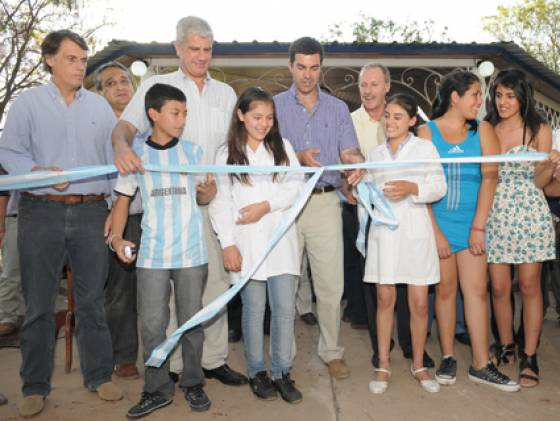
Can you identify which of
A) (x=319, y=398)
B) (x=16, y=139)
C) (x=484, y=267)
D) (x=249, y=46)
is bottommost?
(x=319, y=398)

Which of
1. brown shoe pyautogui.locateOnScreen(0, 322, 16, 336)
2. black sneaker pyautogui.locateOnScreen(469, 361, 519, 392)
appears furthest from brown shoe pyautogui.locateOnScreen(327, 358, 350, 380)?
brown shoe pyautogui.locateOnScreen(0, 322, 16, 336)

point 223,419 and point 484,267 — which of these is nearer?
point 223,419

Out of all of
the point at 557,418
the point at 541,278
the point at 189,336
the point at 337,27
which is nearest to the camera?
the point at 557,418

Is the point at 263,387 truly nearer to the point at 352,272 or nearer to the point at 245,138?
the point at 245,138

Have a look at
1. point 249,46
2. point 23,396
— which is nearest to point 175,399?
point 23,396

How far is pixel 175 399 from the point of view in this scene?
3467 mm

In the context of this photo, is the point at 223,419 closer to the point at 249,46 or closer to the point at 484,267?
the point at 484,267

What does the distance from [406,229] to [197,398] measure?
155 centimetres

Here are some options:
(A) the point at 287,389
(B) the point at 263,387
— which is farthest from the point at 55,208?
(A) the point at 287,389

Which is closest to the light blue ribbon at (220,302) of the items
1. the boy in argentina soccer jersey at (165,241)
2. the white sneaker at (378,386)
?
the boy in argentina soccer jersey at (165,241)

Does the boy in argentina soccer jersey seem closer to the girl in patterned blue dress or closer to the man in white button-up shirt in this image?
the man in white button-up shirt

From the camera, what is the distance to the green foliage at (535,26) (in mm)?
34531

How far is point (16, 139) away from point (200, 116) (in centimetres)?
105

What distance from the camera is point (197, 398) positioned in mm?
3320
